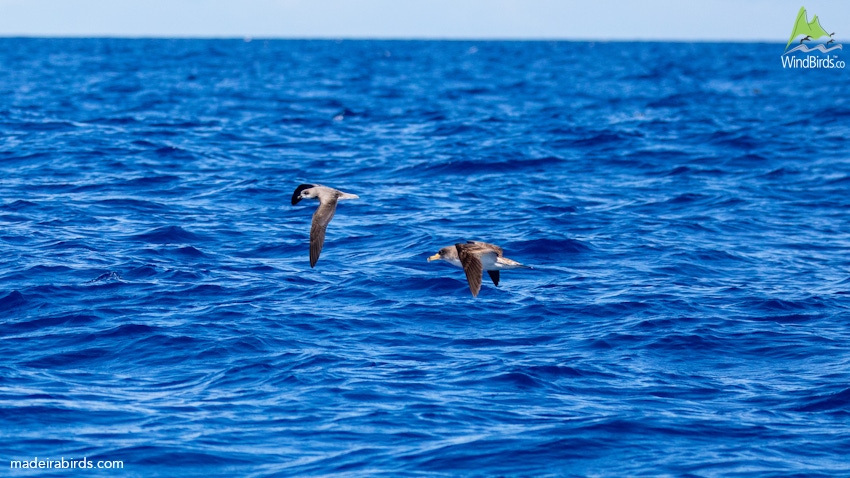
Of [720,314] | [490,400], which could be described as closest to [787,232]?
[720,314]

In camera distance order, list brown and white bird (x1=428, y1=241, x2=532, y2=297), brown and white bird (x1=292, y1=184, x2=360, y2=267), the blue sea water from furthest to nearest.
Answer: brown and white bird (x1=292, y1=184, x2=360, y2=267)
brown and white bird (x1=428, y1=241, x2=532, y2=297)
the blue sea water

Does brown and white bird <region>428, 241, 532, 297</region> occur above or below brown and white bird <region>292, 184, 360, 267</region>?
below

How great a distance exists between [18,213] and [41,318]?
20.3 feet

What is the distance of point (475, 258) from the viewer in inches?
462

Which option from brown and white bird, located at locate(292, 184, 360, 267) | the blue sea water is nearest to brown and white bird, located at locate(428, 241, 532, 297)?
the blue sea water

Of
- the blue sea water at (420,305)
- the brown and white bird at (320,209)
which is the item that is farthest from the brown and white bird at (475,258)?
the brown and white bird at (320,209)

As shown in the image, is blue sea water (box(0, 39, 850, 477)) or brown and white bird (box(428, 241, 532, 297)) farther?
brown and white bird (box(428, 241, 532, 297))

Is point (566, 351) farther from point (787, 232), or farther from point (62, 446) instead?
point (787, 232)

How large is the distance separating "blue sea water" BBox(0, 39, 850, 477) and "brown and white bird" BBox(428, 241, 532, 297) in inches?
32.4

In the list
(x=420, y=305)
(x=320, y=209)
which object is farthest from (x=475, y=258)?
(x=320, y=209)

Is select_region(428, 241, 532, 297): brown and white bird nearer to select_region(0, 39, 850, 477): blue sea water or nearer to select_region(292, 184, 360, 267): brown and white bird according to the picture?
select_region(0, 39, 850, 477): blue sea water

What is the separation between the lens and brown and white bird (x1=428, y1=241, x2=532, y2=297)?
37.5 ft

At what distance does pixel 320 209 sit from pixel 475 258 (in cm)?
258

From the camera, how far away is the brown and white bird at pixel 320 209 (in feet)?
41.7
